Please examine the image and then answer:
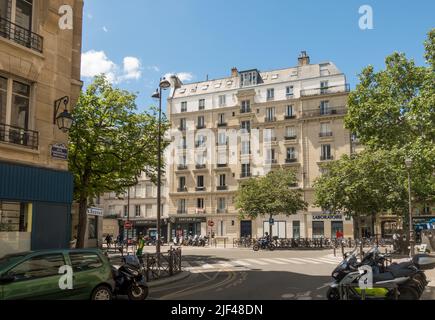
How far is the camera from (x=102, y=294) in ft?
30.9

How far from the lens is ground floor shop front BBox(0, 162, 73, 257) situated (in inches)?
483

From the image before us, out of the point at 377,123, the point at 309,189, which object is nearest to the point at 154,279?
the point at 377,123

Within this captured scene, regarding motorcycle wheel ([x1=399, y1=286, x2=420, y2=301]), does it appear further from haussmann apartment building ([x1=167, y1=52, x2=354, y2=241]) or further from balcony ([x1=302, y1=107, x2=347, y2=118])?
balcony ([x1=302, y1=107, x2=347, y2=118])

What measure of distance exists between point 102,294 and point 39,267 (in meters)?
1.63

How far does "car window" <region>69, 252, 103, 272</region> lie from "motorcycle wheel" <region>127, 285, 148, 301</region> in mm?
1468

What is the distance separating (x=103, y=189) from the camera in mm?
21938

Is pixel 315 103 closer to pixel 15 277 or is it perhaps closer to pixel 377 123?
pixel 377 123

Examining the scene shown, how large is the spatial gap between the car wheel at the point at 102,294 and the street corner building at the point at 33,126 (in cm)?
442

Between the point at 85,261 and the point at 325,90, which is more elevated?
the point at 325,90

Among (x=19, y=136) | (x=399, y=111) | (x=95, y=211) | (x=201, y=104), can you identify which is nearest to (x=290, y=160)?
(x=201, y=104)

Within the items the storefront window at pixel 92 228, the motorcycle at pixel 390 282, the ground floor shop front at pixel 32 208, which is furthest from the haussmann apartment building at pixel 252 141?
the motorcycle at pixel 390 282

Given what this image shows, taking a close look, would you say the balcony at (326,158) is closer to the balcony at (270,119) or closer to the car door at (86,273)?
the balcony at (270,119)

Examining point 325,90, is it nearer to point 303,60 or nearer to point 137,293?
point 303,60

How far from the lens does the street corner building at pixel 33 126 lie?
12.4 m
